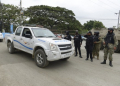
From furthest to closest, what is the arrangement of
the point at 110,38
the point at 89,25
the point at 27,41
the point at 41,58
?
the point at 89,25 → the point at 27,41 → the point at 110,38 → the point at 41,58

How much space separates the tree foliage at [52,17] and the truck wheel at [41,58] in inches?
1219

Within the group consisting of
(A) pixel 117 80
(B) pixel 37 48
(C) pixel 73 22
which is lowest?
(A) pixel 117 80

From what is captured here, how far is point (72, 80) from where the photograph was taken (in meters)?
3.43

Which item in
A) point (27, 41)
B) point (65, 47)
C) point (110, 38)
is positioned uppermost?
point (110, 38)

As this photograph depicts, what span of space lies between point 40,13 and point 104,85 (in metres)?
36.6

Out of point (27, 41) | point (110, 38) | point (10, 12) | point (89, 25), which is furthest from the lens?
point (89, 25)

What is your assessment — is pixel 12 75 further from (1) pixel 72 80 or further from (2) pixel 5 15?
(2) pixel 5 15

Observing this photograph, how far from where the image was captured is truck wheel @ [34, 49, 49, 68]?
13.9 feet

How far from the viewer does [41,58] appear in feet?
14.4

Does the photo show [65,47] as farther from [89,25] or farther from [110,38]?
[89,25]

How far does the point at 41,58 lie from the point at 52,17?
34.2 metres

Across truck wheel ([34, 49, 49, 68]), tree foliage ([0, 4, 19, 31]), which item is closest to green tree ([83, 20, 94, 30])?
tree foliage ([0, 4, 19, 31])

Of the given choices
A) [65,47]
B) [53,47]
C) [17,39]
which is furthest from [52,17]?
[53,47]

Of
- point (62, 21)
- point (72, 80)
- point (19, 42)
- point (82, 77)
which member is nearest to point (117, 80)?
point (82, 77)
